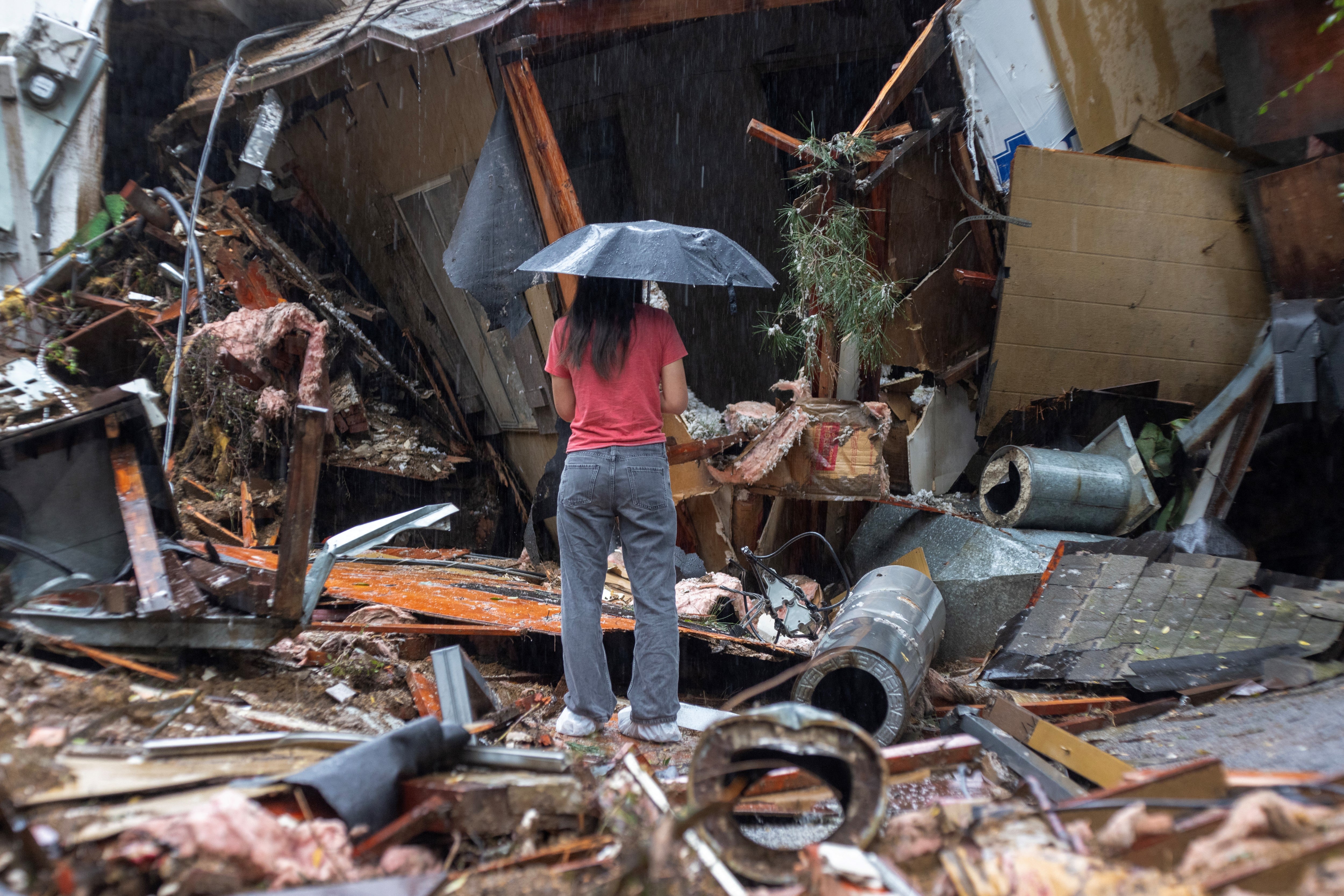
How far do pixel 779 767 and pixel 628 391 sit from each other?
170 centimetres

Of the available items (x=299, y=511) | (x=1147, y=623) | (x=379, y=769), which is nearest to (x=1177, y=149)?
(x=1147, y=623)

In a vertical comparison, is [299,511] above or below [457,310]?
below

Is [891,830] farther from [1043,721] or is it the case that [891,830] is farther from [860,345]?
[860,345]

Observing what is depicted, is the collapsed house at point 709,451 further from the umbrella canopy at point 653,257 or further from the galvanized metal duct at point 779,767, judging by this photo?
the umbrella canopy at point 653,257

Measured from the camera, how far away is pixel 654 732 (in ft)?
11.1

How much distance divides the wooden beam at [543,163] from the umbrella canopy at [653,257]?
2008 millimetres

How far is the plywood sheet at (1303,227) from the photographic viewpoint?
5.15 m

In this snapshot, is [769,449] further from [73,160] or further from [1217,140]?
[73,160]

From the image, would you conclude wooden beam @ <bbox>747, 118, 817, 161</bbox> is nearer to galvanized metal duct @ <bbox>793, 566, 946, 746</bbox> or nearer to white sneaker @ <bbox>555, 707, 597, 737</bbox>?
A: galvanized metal duct @ <bbox>793, 566, 946, 746</bbox>

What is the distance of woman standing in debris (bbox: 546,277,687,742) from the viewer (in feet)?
10.9

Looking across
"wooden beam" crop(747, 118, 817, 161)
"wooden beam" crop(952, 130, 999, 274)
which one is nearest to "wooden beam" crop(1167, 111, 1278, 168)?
"wooden beam" crop(952, 130, 999, 274)

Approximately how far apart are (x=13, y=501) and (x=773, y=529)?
4336 millimetres

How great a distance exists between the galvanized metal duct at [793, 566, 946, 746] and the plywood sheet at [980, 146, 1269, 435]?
→ 2.45 m

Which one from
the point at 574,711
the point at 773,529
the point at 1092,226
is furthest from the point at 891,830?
the point at 1092,226
